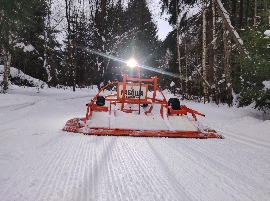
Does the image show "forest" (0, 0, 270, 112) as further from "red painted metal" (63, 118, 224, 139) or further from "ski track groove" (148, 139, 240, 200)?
"ski track groove" (148, 139, 240, 200)

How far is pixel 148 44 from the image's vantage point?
43.3m

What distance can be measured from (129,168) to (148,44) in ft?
135

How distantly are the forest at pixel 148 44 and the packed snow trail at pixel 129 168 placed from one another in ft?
14.3

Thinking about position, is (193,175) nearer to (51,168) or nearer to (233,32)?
(51,168)

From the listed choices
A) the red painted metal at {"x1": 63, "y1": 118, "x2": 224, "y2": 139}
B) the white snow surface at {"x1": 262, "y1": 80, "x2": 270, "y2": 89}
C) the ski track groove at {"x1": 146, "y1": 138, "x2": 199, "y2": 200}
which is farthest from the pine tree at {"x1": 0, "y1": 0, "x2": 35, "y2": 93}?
the ski track groove at {"x1": 146, "y1": 138, "x2": 199, "y2": 200}

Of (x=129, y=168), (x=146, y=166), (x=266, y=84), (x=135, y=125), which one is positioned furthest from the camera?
(x=266, y=84)

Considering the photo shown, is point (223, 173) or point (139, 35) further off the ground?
point (139, 35)

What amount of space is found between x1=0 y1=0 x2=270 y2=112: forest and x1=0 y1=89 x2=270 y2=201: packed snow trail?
4354mm

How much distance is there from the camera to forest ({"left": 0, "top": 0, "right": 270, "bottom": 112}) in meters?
9.06

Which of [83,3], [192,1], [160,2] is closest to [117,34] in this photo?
[83,3]

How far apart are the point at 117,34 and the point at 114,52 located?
6.37ft

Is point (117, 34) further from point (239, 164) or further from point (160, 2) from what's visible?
point (239, 164)

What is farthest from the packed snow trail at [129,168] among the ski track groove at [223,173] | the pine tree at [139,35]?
the pine tree at [139,35]

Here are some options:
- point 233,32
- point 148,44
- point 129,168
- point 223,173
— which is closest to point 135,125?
point 129,168
